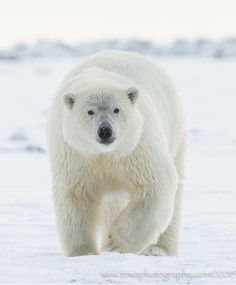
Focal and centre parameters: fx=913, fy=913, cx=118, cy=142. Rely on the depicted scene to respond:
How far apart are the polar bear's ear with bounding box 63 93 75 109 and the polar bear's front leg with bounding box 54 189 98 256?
0.50 m

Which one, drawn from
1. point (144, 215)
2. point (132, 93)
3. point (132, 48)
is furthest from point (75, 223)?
point (132, 48)

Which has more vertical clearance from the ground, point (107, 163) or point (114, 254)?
point (107, 163)

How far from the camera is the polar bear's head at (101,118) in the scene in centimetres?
475

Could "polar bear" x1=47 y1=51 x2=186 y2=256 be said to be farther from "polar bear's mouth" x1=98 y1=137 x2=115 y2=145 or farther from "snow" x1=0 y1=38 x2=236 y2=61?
"snow" x1=0 y1=38 x2=236 y2=61

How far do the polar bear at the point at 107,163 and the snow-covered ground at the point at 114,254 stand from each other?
285 mm

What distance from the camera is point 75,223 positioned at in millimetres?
5121

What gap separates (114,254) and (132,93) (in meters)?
0.89

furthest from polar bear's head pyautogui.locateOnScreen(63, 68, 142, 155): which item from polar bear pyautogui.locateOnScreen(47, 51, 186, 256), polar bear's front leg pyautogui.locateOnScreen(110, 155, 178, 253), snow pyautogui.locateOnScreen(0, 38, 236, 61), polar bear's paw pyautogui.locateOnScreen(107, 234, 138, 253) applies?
snow pyautogui.locateOnScreen(0, 38, 236, 61)

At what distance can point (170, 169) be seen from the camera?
5176 millimetres

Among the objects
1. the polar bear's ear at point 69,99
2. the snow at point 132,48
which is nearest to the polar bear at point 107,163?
the polar bear's ear at point 69,99

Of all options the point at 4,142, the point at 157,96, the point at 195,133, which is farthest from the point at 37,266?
the point at 195,133

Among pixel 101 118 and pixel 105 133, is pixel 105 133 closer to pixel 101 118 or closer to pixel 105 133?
pixel 105 133

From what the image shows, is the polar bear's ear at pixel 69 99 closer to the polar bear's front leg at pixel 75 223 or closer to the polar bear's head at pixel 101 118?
the polar bear's head at pixel 101 118

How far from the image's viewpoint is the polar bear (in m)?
4.86
